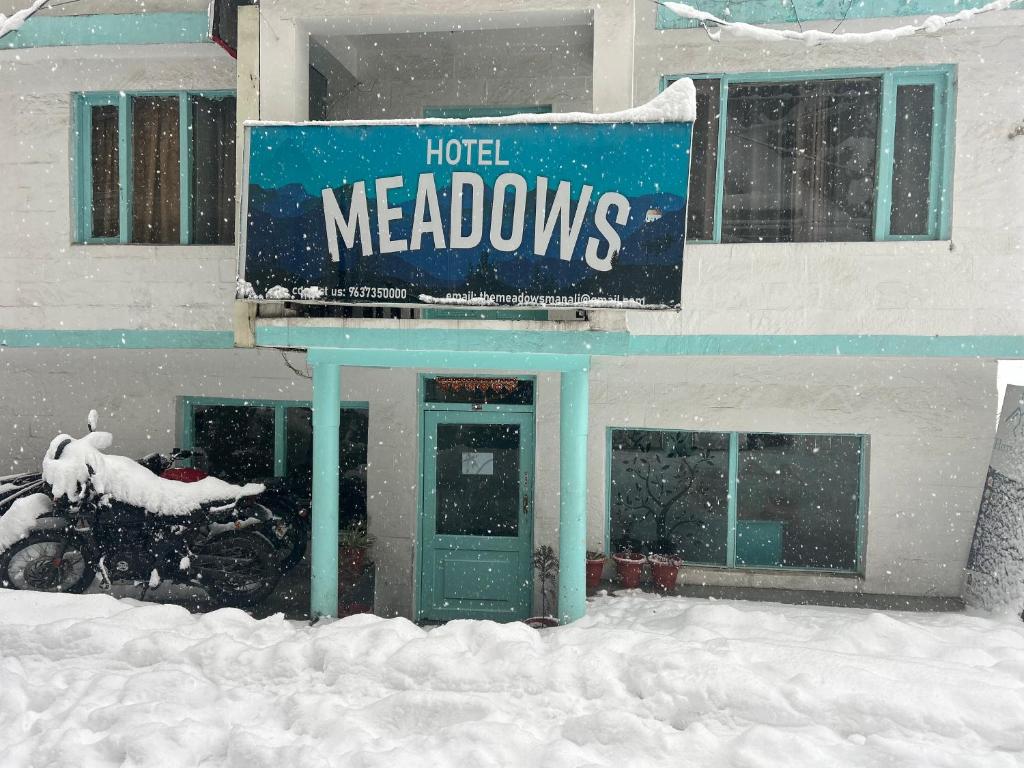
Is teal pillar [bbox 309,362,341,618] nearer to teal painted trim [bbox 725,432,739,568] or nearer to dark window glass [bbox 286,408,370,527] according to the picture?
dark window glass [bbox 286,408,370,527]

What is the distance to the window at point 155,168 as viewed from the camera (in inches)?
285

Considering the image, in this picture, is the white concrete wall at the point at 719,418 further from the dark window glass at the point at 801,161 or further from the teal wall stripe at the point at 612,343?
the dark window glass at the point at 801,161

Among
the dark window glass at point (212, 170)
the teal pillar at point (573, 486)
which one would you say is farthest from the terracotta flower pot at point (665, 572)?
the dark window glass at point (212, 170)

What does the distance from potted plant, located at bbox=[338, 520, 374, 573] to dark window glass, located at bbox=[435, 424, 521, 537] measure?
866 millimetres

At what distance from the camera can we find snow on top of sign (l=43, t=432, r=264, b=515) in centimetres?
680

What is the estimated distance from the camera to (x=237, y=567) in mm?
7062

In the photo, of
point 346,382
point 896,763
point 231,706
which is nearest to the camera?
point 896,763

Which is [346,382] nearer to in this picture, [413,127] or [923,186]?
[413,127]

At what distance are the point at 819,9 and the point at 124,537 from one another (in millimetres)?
8252

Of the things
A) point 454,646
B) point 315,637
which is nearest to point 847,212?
point 454,646

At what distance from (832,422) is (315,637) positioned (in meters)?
5.80

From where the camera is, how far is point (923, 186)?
6.46 m

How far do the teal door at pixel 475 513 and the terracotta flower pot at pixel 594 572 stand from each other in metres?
0.73

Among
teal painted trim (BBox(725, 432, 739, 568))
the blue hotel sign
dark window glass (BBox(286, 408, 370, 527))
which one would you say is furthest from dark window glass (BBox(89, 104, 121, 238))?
teal painted trim (BBox(725, 432, 739, 568))
